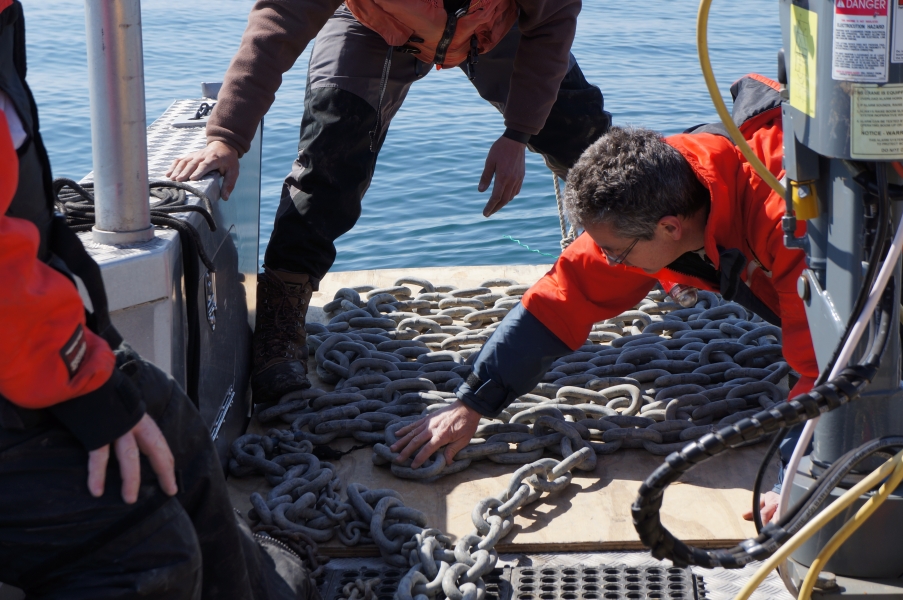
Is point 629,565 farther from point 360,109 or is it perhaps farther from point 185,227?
point 360,109

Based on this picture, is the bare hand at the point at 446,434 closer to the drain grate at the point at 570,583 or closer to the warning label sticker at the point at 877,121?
the drain grate at the point at 570,583

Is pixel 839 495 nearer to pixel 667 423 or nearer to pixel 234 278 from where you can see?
pixel 667 423

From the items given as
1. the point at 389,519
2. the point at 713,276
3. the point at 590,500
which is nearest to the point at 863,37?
the point at 713,276

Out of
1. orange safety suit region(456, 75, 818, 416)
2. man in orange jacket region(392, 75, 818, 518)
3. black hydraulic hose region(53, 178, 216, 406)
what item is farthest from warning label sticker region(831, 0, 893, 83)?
black hydraulic hose region(53, 178, 216, 406)

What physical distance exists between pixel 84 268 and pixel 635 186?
51.7 inches

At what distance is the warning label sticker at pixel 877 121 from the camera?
1545 millimetres

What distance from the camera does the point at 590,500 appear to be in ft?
8.70

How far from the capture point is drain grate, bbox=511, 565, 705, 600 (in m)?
2.24

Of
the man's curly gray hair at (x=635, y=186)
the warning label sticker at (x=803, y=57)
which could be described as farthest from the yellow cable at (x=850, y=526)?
the man's curly gray hair at (x=635, y=186)

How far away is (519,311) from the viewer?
8.96 ft

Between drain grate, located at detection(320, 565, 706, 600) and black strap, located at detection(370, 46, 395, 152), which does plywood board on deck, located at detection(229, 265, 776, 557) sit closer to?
drain grate, located at detection(320, 565, 706, 600)

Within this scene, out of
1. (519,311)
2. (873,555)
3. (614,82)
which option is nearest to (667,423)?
(519,311)

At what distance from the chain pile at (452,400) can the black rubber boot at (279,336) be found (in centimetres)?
7

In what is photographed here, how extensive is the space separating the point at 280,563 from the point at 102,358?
0.81m
